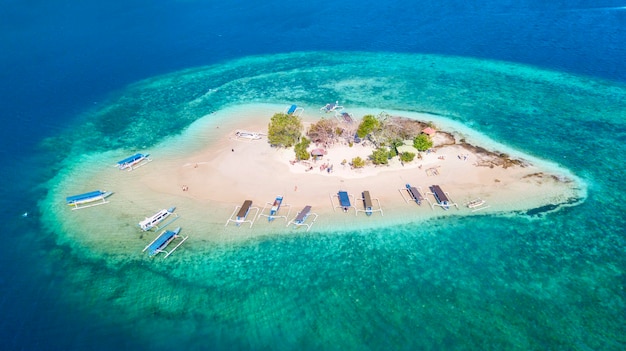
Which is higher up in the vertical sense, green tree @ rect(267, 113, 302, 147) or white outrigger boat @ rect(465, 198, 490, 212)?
green tree @ rect(267, 113, 302, 147)

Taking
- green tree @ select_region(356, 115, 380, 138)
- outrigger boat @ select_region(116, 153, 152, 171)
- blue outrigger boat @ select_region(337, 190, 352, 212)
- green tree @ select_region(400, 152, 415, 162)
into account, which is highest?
outrigger boat @ select_region(116, 153, 152, 171)

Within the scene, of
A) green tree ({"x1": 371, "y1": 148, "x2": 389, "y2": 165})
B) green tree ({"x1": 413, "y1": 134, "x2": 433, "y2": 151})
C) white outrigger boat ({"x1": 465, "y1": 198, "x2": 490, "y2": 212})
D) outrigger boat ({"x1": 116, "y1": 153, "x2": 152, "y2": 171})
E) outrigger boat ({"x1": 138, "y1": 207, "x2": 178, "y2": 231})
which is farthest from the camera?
green tree ({"x1": 413, "y1": 134, "x2": 433, "y2": 151})

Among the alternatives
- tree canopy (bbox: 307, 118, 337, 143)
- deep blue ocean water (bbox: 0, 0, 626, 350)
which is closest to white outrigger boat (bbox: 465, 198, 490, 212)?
deep blue ocean water (bbox: 0, 0, 626, 350)

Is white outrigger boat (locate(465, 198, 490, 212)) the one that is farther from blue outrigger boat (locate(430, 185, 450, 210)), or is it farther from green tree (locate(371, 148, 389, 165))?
green tree (locate(371, 148, 389, 165))

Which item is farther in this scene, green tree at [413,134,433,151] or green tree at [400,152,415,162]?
green tree at [413,134,433,151]

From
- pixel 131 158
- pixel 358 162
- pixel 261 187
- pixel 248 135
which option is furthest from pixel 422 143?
pixel 131 158

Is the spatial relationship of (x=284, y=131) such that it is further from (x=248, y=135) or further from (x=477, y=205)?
(x=477, y=205)

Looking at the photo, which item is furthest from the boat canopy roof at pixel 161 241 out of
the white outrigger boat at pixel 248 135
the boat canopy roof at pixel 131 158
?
the white outrigger boat at pixel 248 135
